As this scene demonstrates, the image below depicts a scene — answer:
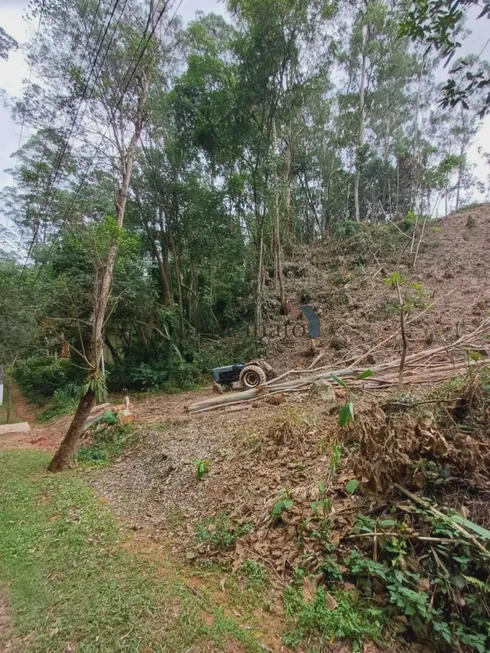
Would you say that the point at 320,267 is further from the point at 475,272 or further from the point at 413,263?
the point at 475,272

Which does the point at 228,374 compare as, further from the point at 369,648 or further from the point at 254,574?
the point at 369,648

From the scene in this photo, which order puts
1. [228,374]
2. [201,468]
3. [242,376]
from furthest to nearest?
[228,374], [242,376], [201,468]

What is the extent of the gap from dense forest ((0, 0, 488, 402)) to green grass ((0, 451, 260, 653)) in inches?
66.8

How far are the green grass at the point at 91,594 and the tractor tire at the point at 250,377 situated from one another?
3.25m

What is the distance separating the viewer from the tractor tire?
5723mm

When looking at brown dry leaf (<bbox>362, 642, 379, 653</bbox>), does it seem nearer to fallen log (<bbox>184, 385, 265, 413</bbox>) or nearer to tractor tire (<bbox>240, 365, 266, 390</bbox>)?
fallen log (<bbox>184, 385, 265, 413</bbox>)

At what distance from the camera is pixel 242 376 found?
18.9 feet

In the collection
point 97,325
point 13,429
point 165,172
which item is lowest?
point 13,429

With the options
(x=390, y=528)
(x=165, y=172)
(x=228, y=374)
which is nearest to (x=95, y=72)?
(x=165, y=172)

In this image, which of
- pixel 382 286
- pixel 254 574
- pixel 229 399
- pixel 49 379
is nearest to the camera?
pixel 254 574

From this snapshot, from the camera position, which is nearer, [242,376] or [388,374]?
[388,374]

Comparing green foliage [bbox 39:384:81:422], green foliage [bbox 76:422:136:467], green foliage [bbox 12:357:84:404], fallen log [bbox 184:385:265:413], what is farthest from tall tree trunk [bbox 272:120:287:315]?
green foliage [bbox 12:357:84:404]

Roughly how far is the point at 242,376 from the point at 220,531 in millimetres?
3443

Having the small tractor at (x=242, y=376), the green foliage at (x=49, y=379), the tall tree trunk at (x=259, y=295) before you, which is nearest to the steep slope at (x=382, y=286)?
the tall tree trunk at (x=259, y=295)
